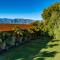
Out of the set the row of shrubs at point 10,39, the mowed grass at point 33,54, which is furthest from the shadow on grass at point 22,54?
the row of shrubs at point 10,39

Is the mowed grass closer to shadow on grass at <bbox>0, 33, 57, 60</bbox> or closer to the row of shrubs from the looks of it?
shadow on grass at <bbox>0, 33, 57, 60</bbox>

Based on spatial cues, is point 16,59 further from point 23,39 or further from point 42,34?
point 42,34

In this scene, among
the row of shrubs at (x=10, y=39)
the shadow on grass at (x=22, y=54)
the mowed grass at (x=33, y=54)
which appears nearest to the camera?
the mowed grass at (x=33, y=54)

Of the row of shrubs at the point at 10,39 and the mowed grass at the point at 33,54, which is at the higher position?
the row of shrubs at the point at 10,39

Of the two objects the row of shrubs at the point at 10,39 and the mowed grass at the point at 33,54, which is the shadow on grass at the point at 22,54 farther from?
the row of shrubs at the point at 10,39

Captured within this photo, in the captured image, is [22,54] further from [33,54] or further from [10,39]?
[10,39]

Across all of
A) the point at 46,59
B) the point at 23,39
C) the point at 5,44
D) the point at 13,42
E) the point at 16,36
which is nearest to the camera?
the point at 46,59

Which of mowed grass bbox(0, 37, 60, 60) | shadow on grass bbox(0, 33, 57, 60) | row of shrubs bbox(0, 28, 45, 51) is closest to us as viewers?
mowed grass bbox(0, 37, 60, 60)

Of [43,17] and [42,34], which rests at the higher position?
[43,17]

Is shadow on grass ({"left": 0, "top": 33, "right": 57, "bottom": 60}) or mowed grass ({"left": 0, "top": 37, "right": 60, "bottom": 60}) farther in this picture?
shadow on grass ({"left": 0, "top": 33, "right": 57, "bottom": 60})

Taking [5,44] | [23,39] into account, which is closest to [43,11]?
[23,39]

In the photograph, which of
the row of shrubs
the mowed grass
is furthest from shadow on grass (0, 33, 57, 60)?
the row of shrubs
